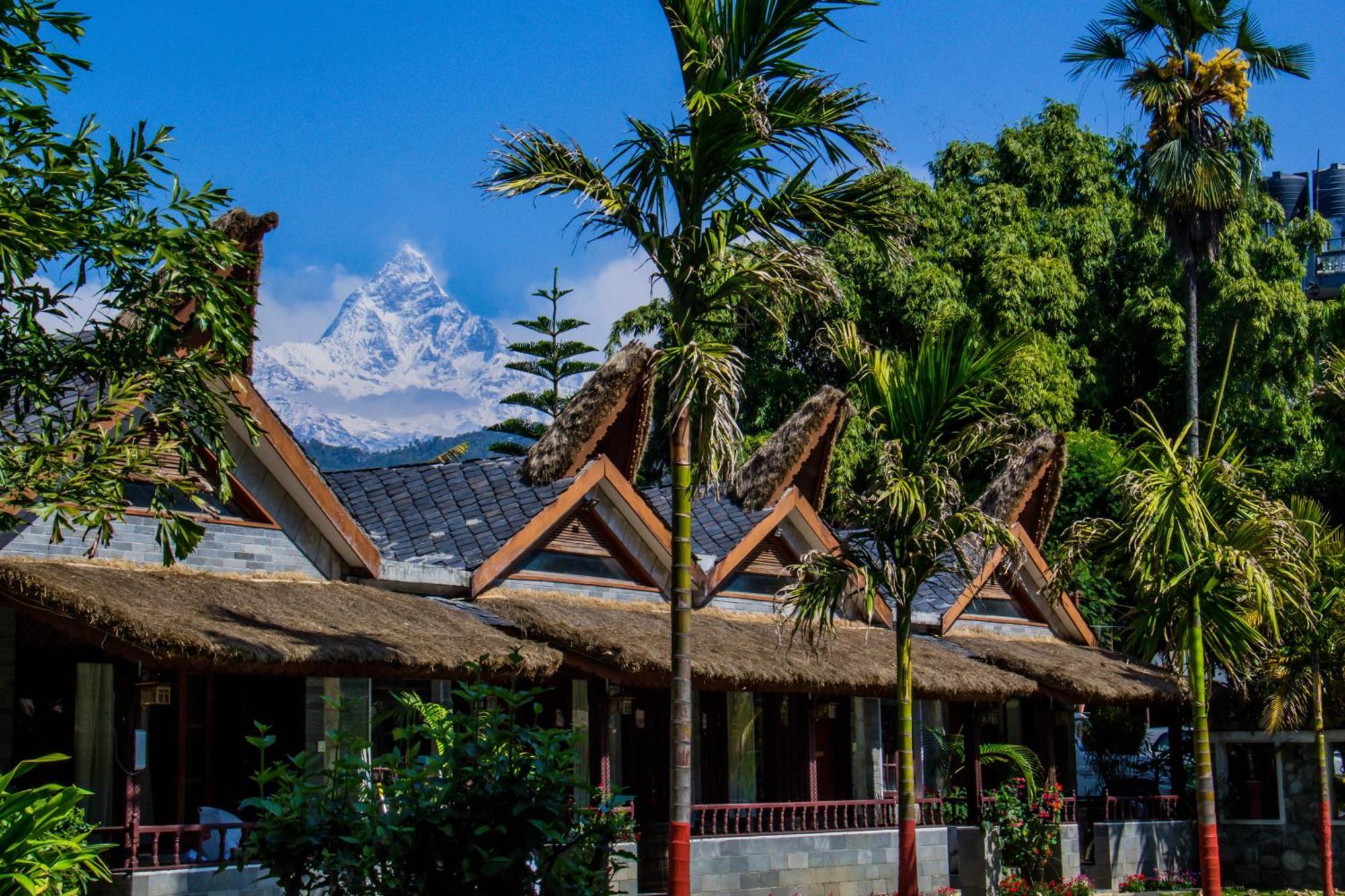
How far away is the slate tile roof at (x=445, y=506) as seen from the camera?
21.1 m

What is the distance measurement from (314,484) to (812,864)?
801 cm

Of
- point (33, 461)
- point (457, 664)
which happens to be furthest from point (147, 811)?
point (33, 461)

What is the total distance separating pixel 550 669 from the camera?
17.2 metres

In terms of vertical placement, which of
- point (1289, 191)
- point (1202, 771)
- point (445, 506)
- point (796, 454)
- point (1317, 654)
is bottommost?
point (1202, 771)

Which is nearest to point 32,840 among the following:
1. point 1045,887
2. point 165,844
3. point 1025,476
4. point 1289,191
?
point 165,844

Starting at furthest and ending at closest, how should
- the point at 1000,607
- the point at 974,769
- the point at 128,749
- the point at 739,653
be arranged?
1. the point at 1000,607
2. the point at 974,769
3. the point at 739,653
4. the point at 128,749

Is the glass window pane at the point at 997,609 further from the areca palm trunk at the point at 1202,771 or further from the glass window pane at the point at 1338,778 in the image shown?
the areca palm trunk at the point at 1202,771

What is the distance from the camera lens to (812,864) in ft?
69.4

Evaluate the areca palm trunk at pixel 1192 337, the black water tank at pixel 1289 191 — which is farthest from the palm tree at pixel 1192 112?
the black water tank at pixel 1289 191

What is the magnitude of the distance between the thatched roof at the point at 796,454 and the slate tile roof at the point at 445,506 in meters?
3.79

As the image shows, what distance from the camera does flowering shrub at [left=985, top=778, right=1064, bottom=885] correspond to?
77.2ft

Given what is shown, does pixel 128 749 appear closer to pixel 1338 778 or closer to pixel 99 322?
pixel 99 322

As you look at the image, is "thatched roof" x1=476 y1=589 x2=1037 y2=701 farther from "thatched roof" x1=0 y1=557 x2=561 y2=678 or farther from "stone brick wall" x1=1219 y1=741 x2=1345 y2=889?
"stone brick wall" x1=1219 y1=741 x2=1345 y2=889

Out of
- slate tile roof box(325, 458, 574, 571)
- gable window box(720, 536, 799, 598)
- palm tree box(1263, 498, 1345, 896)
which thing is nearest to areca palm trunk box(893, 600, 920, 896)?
slate tile roof box(325, 458, 574, 571)
